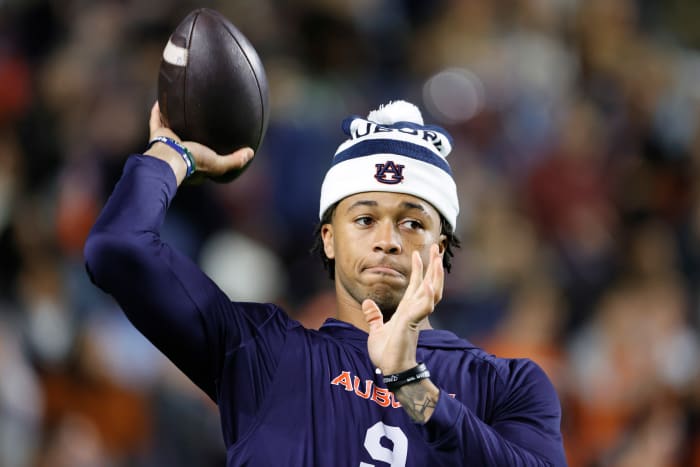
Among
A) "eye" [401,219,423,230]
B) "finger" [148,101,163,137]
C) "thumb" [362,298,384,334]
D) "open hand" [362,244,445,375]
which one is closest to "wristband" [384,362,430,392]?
"open hand" [362,244,445,375]

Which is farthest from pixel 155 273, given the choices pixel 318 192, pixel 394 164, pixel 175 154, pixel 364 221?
pixel 318 192

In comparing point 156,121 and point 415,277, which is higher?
point 156,121

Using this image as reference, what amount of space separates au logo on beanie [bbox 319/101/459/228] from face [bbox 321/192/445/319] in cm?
Result: 3

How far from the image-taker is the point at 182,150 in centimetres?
305

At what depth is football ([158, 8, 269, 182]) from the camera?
3.17 m

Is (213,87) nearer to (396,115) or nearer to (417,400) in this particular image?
(396,115)

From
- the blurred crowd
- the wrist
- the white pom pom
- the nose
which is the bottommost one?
the nose

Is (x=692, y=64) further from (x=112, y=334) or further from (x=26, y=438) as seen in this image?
(x=26, y=438)

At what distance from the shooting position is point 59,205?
21.3ft

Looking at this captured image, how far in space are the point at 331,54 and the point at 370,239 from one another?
188 inches

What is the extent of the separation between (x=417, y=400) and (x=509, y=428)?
374 mm

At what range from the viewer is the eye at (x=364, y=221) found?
3.30 m

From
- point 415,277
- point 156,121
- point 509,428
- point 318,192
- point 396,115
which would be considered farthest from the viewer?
point 318,192

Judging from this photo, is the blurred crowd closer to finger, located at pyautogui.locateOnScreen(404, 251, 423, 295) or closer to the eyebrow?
the eyebrow
